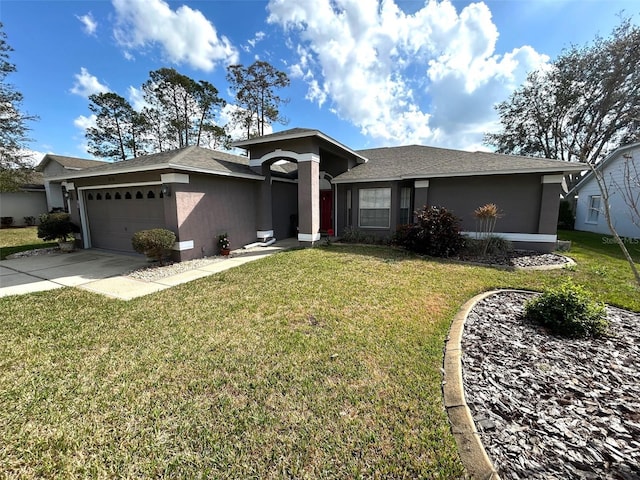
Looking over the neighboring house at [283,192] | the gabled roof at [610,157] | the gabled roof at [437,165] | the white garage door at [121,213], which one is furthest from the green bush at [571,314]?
the gabled roof at [610,157]

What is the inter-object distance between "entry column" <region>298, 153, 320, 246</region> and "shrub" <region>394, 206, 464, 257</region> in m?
3.52

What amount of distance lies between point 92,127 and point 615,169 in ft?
125

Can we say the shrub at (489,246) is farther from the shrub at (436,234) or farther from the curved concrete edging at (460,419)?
the curved concrete edging at (460,419)

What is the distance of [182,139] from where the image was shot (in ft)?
Answer: 78.1

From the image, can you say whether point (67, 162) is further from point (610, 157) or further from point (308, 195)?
point (610, 157)

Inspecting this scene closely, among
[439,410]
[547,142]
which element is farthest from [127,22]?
[547,142]

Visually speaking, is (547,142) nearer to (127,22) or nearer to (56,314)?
(127,22)

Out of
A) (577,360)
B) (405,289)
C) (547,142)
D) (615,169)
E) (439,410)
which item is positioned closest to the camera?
(439,410)

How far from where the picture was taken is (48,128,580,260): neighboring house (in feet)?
27.5

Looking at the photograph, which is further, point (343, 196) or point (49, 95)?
point (49, 95)

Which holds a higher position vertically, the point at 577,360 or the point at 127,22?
the point at 127,22

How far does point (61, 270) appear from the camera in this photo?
24.6ft

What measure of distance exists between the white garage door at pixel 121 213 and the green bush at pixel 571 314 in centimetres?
960

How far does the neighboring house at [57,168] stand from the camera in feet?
71.5
